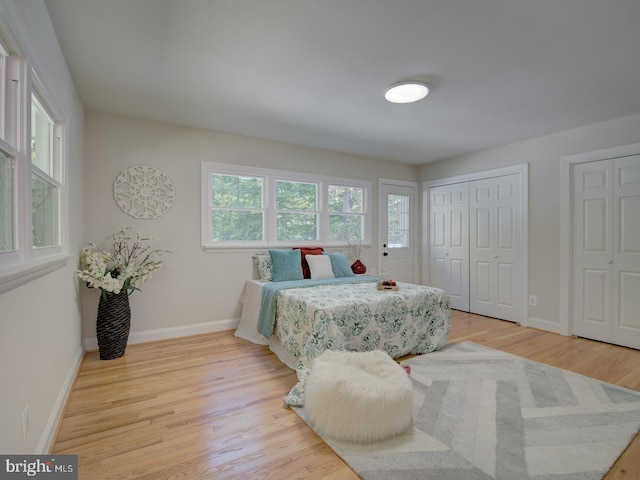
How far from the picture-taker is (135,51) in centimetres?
212

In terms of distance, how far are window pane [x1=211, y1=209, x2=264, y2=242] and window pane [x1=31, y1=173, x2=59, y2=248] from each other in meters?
1.70

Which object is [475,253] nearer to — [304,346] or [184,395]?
[304,346]

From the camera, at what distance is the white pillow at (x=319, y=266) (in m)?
3.82

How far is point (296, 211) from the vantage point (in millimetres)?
4289

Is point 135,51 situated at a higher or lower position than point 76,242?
higher

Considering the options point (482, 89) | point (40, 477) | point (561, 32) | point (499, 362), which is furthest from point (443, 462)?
point (482, 89)

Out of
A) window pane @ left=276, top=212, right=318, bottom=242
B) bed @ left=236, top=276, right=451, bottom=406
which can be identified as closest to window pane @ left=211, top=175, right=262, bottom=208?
window pane @ left=276, top=212, right=318, bottom=242

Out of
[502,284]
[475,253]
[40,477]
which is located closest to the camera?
[40,477]

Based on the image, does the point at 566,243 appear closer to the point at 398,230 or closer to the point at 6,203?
the point at 398,230

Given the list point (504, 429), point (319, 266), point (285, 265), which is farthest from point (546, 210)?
point (285, 265)

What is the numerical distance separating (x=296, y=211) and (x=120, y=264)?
2147 millimetres

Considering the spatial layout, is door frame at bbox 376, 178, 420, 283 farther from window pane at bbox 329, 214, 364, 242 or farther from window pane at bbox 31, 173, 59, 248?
window pane at bbox 31, 173, 59, 248

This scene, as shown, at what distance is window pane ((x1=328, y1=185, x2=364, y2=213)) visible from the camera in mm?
4625

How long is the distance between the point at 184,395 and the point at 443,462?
1.72 meters
